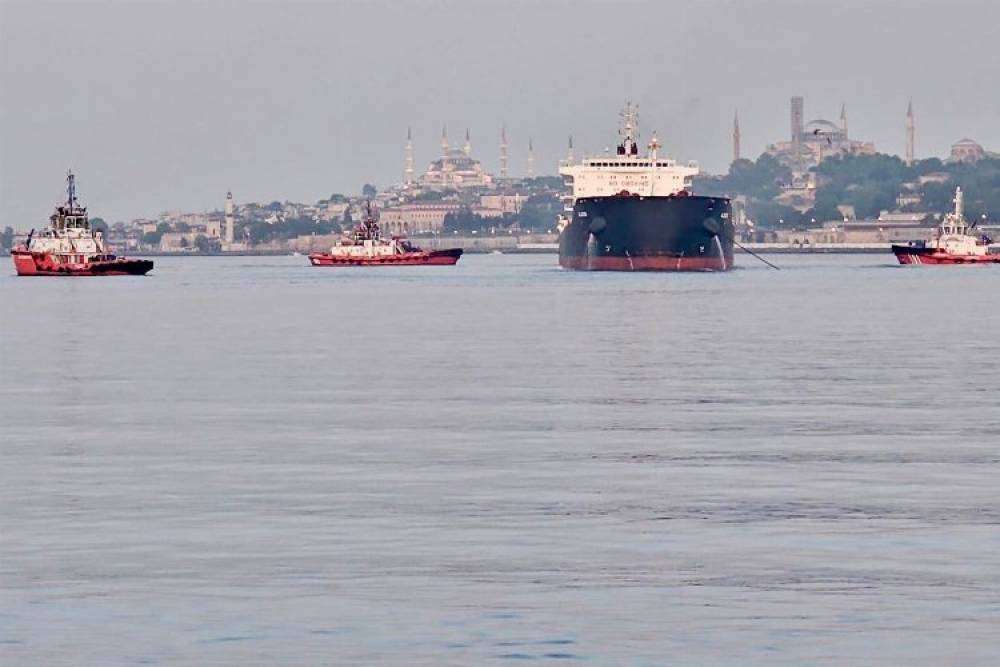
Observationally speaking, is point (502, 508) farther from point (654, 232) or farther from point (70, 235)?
point (70, 235)

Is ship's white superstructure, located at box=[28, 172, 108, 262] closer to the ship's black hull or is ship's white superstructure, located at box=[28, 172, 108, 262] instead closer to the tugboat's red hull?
the tugboat's red hull

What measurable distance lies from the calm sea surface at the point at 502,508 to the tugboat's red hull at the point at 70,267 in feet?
379

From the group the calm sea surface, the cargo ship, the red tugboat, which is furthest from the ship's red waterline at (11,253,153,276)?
the calm sea surface

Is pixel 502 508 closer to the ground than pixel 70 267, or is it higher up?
higher up

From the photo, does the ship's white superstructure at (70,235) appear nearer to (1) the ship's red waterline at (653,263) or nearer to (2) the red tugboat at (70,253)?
(2) the red tugboat at (70,253)

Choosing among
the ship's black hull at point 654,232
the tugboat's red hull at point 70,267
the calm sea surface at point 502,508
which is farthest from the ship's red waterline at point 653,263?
the calm sea surface at point 502,508

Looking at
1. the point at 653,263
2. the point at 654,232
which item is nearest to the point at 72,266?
the point at 653,263

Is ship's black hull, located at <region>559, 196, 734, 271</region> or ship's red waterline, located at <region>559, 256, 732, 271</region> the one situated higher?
ship's black hull, located at <region>559, 196, 734, 271</region>

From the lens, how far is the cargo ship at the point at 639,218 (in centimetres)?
14362

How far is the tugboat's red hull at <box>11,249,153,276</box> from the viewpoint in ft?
545

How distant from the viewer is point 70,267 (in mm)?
165750

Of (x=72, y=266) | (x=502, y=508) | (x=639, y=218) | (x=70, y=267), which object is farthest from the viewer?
(x=72, y=266)

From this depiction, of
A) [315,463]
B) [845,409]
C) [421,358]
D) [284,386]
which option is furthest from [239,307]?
[315,463]

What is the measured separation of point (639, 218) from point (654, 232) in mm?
2921
